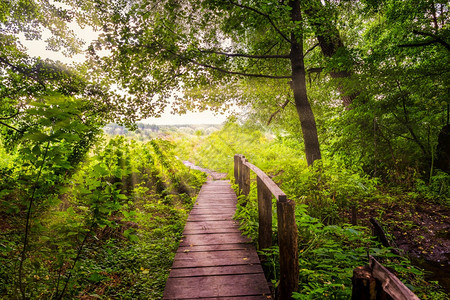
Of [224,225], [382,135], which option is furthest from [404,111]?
[224,225]

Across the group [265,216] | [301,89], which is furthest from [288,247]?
[301,89]

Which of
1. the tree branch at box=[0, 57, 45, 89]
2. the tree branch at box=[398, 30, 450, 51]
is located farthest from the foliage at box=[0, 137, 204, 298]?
the tree branch at box=[398, 30, 450, 51]

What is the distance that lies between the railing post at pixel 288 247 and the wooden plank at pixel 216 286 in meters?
0.40

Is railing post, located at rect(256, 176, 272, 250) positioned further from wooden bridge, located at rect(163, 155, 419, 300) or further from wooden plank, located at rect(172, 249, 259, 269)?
wooden plank, located at rect(172, 249, 259, 269)

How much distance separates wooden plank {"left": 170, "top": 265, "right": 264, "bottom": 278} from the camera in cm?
326

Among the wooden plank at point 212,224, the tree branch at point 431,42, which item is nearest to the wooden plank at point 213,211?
the wooden plank at point 212,224

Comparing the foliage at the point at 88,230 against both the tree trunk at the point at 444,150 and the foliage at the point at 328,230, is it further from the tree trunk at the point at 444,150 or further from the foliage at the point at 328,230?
the tree trunk at the point at 444,150

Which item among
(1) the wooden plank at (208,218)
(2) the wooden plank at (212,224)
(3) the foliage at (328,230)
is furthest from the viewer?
(1) the wooden plank at (208,218)

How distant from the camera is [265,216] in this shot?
3.62 meters

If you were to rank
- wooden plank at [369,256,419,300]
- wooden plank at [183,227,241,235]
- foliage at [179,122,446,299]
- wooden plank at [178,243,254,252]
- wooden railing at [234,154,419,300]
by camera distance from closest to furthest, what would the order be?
wooden plank at [369,256,419,300] < wooden railing at [234,154,419,300] < foliage at [179,122,446,299] < wooden plank at [178,243,254,252] < wooden plank at [183,227,241,235]

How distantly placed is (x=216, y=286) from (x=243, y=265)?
603mm

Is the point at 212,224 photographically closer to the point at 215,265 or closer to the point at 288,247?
the point at 215,265

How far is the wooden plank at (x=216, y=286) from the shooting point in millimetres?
2832

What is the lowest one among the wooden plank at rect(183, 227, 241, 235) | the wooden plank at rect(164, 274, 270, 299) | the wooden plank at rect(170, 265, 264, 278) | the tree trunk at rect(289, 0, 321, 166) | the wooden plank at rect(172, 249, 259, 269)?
the wooden plank at rect(164, 274, 270, 299)
